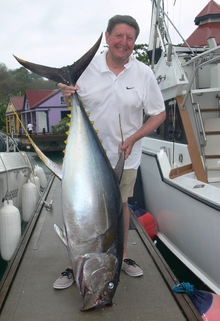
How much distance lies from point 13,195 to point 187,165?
2.49 metres

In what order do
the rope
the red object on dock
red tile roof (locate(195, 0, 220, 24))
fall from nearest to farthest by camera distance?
the rope, the red object on dock, red tile roof (locate(195, 0, 220, 24))

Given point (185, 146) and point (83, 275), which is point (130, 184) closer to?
point (83, 275)

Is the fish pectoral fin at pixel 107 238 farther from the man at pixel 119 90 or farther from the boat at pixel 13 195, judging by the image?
the boat at pixel 13 195

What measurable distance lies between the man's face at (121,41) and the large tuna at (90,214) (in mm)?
200

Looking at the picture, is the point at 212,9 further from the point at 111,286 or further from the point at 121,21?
the point at 111,286

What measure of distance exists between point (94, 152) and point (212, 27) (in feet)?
19.7

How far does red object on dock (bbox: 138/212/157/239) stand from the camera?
14.5ft

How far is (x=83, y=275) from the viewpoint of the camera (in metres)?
1.88

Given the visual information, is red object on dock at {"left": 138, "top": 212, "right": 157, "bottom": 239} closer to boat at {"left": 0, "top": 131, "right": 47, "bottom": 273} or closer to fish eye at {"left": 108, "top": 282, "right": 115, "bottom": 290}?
boat at {"left": 0, "top": 131, "right": 47, "bottom": 273}


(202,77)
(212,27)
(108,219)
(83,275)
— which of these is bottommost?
(83,275)

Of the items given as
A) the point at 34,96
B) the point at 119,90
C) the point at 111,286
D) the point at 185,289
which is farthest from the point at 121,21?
the point at 34,96

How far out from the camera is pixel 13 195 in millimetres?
4961

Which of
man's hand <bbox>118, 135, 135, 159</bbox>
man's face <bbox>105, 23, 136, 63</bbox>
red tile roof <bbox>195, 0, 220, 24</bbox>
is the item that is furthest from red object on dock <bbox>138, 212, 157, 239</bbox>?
red tile roof <bbox>195, 0, 220, 24</bbox>

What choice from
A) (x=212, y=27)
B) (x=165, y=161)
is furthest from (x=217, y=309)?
(x=212, y=27)
